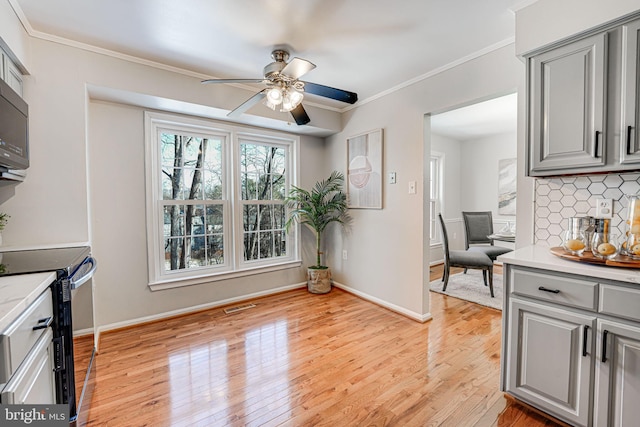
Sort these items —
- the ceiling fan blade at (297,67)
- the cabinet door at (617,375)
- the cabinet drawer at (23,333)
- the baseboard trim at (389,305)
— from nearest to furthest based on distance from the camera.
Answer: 1. the cabinet drawer at (23,333)
2. the cabinet door at (617,375)
3. the ceiling fan blade at (297,67)
4. the baseboard trim at (389,305)

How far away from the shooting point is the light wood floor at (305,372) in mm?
1622

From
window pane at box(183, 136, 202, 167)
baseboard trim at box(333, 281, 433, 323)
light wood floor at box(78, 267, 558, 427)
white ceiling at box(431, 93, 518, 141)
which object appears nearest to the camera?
light wood floor at box(78, 267, 558, 427)

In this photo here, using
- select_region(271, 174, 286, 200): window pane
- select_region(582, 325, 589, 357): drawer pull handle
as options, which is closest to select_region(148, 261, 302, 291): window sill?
select_region(271, 174, 286, 200): window pane

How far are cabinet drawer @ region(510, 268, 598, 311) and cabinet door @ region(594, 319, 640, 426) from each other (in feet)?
0.38

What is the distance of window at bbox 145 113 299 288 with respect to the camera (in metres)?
2.96

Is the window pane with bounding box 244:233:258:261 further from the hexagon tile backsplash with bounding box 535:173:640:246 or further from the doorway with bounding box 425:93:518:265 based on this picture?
the doorway with bounding box 425:93:518:265

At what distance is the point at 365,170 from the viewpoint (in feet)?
11.3

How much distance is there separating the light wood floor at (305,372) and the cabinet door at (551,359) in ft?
0.57

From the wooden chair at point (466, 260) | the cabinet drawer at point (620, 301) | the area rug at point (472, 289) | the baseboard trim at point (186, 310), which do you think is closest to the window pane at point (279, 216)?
the baseboard trim at point (186, 310)

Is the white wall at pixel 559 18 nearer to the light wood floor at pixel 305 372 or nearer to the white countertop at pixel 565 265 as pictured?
the white countertop at pixel 565 265

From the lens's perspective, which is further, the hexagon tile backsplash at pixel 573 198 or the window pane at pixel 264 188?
the window pane at pixel 264 188

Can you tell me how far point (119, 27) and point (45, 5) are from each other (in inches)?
14.7

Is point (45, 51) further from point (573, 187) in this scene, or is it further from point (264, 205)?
point (573, 187)

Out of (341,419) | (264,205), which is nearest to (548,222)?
(341,419)
